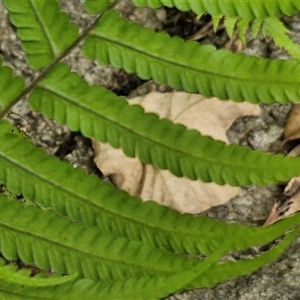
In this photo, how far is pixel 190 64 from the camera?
105 centimetres

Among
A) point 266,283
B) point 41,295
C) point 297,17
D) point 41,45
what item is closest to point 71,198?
point 41,295

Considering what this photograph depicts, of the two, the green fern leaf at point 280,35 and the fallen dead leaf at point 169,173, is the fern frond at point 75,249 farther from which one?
the green fern leaf at point 280,35

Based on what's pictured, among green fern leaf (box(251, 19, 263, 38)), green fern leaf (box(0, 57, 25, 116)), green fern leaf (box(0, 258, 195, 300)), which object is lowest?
green fern leaf (box(0, 258, 195, 300))

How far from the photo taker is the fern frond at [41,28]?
3.38ft

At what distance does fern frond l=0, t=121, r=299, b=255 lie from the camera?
1068 millimetres

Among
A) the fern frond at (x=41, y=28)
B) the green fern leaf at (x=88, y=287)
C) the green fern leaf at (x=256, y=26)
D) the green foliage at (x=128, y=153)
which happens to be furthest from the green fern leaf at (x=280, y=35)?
the green fern leaf at (x=88, y=287)

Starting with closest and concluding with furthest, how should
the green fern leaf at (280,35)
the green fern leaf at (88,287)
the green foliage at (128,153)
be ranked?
the green fern leaf at (88,287) → the green foliage at (128,153) → the green fern leaf at (280,35)

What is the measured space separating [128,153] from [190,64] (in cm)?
22

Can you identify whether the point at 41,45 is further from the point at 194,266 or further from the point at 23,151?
the point at 194,266

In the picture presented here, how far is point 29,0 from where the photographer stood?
1029 millimetres

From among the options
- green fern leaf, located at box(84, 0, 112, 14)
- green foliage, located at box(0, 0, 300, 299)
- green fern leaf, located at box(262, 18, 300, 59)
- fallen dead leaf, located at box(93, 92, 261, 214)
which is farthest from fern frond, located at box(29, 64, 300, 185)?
green fern leaf, located at box(262, 18, 300, 59)

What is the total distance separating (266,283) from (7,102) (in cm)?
95

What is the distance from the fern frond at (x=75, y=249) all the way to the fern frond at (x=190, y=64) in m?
0.34

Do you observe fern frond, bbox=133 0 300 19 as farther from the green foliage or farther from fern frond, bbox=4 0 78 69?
fern frond, bbox=4 0 78 69
